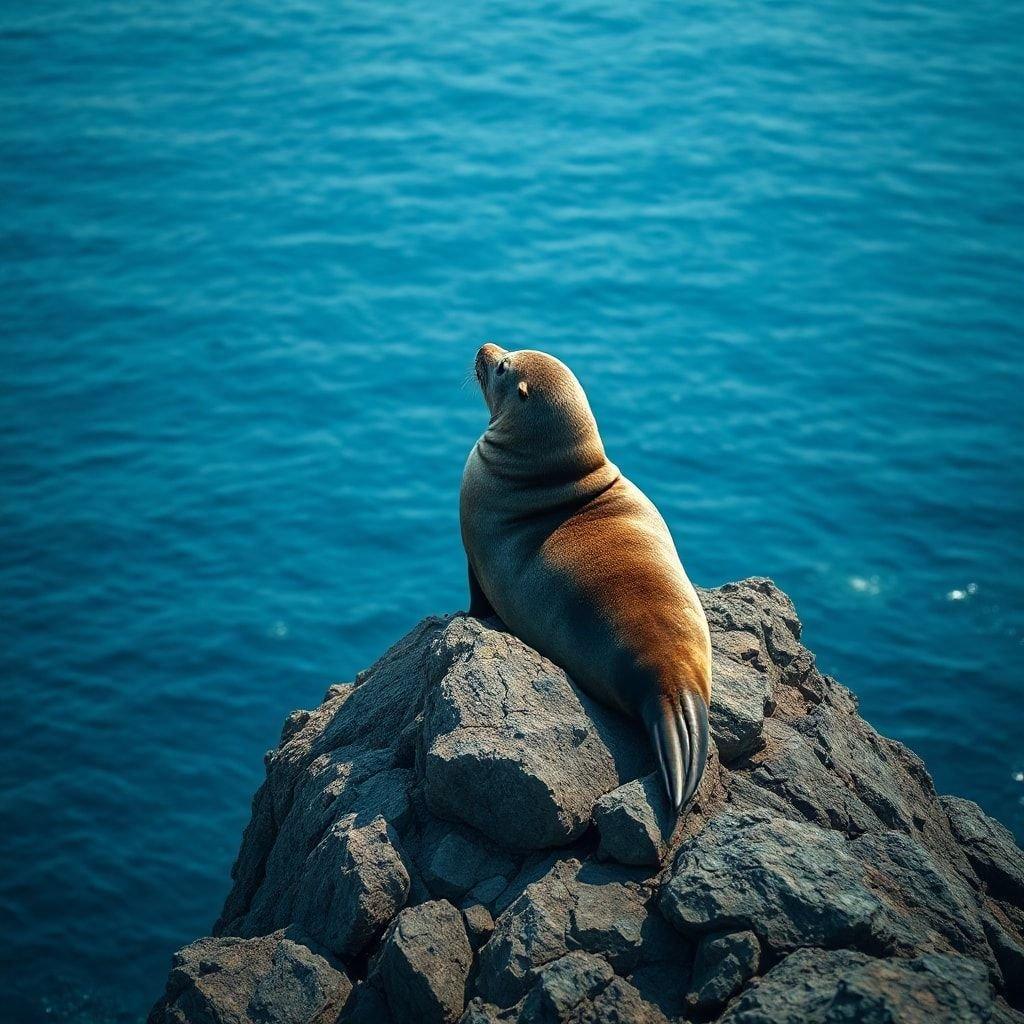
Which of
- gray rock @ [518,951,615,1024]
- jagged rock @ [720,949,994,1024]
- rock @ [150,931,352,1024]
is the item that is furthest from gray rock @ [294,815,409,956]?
jagged rock @ [720,949,994,1024]

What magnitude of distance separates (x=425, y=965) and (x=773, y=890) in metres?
1.43

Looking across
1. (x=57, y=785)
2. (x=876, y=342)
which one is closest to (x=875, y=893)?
(x=57, y=785)

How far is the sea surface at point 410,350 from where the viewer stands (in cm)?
1349

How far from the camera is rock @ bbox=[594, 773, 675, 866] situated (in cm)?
532

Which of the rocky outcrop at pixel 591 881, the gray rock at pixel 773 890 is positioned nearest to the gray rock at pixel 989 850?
the rocky outcrop at pixel 591 881

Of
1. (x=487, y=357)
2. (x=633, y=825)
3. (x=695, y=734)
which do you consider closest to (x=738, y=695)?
(x=695, y=734)

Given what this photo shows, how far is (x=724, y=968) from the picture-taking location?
479cm

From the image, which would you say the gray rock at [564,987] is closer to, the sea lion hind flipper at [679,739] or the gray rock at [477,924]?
the gray rock at [477,924]

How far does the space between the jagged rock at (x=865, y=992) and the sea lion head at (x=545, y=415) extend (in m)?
3.23

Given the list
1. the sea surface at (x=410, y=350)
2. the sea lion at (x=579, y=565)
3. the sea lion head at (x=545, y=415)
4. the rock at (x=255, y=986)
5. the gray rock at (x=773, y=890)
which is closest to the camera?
the gray rock at (x=773, y=890)

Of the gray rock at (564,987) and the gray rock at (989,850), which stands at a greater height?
the gray rock at (564,987)

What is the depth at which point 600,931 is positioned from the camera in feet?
16.6

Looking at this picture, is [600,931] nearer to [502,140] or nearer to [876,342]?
[876,342]

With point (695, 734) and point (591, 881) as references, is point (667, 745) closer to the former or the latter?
point (695, 734)
